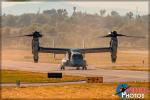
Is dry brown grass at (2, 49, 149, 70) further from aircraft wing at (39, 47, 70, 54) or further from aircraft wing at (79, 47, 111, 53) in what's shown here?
aircraft wing at (39, 47, 70, 54)

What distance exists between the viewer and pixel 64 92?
41656 mm

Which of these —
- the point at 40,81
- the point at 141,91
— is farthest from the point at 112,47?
the point at 141,91

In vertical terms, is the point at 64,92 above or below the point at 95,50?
below

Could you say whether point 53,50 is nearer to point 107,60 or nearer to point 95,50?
point 95,50

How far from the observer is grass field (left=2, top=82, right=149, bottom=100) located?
3838cm

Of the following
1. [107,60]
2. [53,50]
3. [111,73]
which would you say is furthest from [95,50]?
[107,60]

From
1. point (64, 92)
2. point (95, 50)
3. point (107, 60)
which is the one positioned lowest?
point (107, 60)

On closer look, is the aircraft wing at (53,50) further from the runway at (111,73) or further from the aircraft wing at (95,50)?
the runway at (111,73)

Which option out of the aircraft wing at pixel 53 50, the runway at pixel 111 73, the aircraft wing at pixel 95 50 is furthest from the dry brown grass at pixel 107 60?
the aircraft wing at pixel 53 50

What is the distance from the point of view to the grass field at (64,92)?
126 feet

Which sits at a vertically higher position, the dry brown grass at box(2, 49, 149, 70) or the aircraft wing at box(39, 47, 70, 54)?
the aircraft wing at box(39, 47, 70, 54)

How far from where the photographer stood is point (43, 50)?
6612cm

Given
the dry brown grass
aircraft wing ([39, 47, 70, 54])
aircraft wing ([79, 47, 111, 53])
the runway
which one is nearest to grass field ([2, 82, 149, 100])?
the runway

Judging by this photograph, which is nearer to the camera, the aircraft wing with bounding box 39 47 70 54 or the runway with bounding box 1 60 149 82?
the runway with bounding box 1 60 149 82
